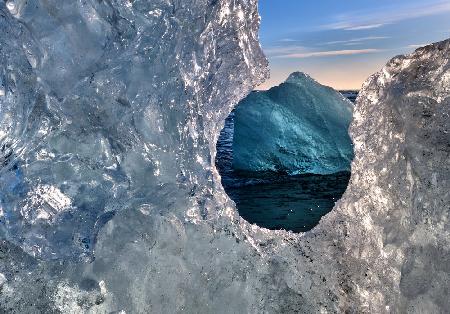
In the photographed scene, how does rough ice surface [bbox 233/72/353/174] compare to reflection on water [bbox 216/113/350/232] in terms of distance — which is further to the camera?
rough ice surface [bbox 233/72/353/174]

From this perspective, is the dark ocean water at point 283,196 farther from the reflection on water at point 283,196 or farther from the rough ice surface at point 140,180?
the rough ice surface at point 140,180

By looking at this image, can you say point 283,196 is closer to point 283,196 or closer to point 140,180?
point 283,196

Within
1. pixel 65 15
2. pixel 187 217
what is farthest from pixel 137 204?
pixel 65 15

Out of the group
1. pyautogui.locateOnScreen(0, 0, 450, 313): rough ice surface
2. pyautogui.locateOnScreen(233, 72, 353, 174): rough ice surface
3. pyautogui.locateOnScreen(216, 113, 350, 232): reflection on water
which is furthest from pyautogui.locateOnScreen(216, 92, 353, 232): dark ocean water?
pyautogui.locateOnScreen(0, 0, 450, 313): rough ice surface

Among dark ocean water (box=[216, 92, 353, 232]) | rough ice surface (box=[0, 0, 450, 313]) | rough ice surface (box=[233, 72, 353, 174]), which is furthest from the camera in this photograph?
rough ice surface (box=[233, 72, 353, 174])

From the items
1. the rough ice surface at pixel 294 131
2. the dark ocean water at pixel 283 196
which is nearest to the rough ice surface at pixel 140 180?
the dark ocean water at pixel 283 196

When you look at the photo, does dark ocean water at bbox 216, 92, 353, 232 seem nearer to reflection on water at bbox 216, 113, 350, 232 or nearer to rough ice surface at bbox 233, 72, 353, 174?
reflection on water at bbox 216, 113, 350, 232

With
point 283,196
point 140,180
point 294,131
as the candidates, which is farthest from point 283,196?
point 140,180
